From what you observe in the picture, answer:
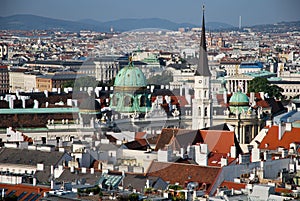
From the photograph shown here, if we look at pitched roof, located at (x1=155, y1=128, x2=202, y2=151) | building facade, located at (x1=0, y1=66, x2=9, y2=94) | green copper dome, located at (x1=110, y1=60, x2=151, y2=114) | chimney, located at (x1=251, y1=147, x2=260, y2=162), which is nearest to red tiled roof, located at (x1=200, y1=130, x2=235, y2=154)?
pitched roof, located at (x1=155, y1=128, x2=202, y2=151)

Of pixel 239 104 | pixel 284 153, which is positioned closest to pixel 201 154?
pixel 284 153

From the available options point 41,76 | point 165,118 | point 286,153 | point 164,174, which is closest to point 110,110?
point 165,118

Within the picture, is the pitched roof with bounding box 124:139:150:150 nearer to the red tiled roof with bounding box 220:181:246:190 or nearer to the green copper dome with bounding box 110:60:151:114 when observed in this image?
the red tiled roof with bounding box 220:181:246:190

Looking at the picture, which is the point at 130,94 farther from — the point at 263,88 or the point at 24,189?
the point at 263,88

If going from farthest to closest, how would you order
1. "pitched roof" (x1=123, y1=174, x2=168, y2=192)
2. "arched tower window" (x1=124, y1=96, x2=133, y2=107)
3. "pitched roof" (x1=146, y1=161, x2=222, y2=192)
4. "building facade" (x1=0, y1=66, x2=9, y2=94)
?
1. "building facade" (x1=0, y1=66, x2=9, y2=94)
2. "arched tower window" (x1=124, y1=96, x2=133, y2=107)
3. "pitched roof" (x1=146, y1=161, x2=222, y2=192)
4. "pitched roof" (x1=123, y1=174, x2=168, y2=192)

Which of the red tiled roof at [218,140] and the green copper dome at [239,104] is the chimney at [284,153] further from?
the green copper dome at [239,104]

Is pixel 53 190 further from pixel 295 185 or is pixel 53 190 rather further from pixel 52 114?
pixel 52 114
